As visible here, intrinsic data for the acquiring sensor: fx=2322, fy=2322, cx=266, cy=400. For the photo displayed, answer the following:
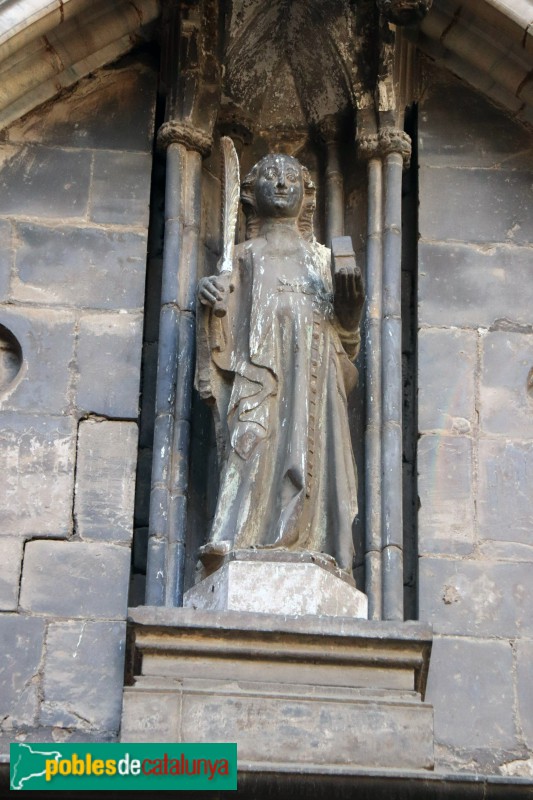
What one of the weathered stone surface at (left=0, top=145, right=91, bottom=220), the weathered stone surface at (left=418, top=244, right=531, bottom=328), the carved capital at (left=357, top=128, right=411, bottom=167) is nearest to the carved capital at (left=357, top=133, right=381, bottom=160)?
the carved capital at (left=357, top=128, right=411, bottom=167)

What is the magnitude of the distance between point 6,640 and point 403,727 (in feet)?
4.86

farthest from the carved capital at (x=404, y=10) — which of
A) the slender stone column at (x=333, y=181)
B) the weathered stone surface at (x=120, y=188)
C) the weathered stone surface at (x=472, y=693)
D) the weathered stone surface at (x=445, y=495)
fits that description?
the weathered stone surface at (x=472, y=693)

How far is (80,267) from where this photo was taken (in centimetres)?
837

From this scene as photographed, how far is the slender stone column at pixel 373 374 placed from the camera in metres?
7.89

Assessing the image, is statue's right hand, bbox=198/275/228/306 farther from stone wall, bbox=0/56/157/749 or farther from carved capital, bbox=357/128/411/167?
carved capital, bbox=357/128/411/167

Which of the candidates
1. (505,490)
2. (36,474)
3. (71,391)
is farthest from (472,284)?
(36,474)

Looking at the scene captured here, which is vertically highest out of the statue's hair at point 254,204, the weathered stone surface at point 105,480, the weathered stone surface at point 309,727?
the statue's hair at point 254,204

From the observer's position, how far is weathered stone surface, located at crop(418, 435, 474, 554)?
7973 mm

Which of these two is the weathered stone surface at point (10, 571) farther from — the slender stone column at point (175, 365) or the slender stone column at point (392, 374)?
the slender stone column at point (392, 374)

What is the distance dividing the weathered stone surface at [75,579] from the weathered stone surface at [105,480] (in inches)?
2.6

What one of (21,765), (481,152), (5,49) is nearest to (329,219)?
(481,152)

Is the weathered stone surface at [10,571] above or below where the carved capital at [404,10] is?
below

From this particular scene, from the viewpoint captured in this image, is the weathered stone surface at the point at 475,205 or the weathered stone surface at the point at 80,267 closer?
the weathered stone surface at the point at 80,267

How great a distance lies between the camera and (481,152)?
874cm
